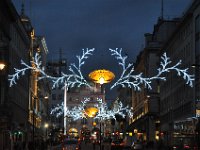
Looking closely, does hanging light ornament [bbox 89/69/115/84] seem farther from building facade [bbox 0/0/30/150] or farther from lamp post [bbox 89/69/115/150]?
building facade [bbox 0/0/30/150]

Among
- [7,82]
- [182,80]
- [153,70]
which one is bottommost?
[7,82]

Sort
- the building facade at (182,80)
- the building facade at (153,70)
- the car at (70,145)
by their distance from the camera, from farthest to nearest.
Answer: the building facade at (153,70) → the building facade at (182,80) → the car at (70,145)

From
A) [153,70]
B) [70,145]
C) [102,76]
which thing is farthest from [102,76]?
[153,70]

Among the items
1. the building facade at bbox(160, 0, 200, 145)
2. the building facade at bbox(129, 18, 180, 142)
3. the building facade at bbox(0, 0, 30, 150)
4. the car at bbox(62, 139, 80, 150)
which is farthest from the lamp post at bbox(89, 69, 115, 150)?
the building facade at bbox(129, 18, 180, 142)

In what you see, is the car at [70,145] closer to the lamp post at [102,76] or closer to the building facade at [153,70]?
the lamp post at [102,76]

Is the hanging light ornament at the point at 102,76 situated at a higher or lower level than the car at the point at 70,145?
higher

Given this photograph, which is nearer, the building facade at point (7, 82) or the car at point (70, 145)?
the car at point (70, 145)

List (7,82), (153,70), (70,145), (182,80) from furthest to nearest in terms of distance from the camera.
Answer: (153,70), (182,80), (7,82), (70,145)

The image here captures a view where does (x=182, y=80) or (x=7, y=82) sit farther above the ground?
(x=182, y=80)

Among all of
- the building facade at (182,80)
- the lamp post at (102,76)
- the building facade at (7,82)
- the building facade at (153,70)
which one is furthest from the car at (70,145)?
the building facade at (153,70)

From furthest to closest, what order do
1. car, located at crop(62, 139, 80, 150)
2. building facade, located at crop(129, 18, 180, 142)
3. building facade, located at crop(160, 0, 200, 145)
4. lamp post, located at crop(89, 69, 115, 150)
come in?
building facade, located at crop(129, 18, 180, 142)
building facade, located at crop(160, 0, 200, 145)
car, located at crop(62, 139, 80, 150)
lamp post, located at crop(89, 69, 115, 150)

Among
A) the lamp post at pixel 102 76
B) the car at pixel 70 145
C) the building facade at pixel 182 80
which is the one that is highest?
the building facade at pixel 182 80

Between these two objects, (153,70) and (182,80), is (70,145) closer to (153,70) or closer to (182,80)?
(182,80)

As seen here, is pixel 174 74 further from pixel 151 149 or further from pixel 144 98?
pixel 144 98
